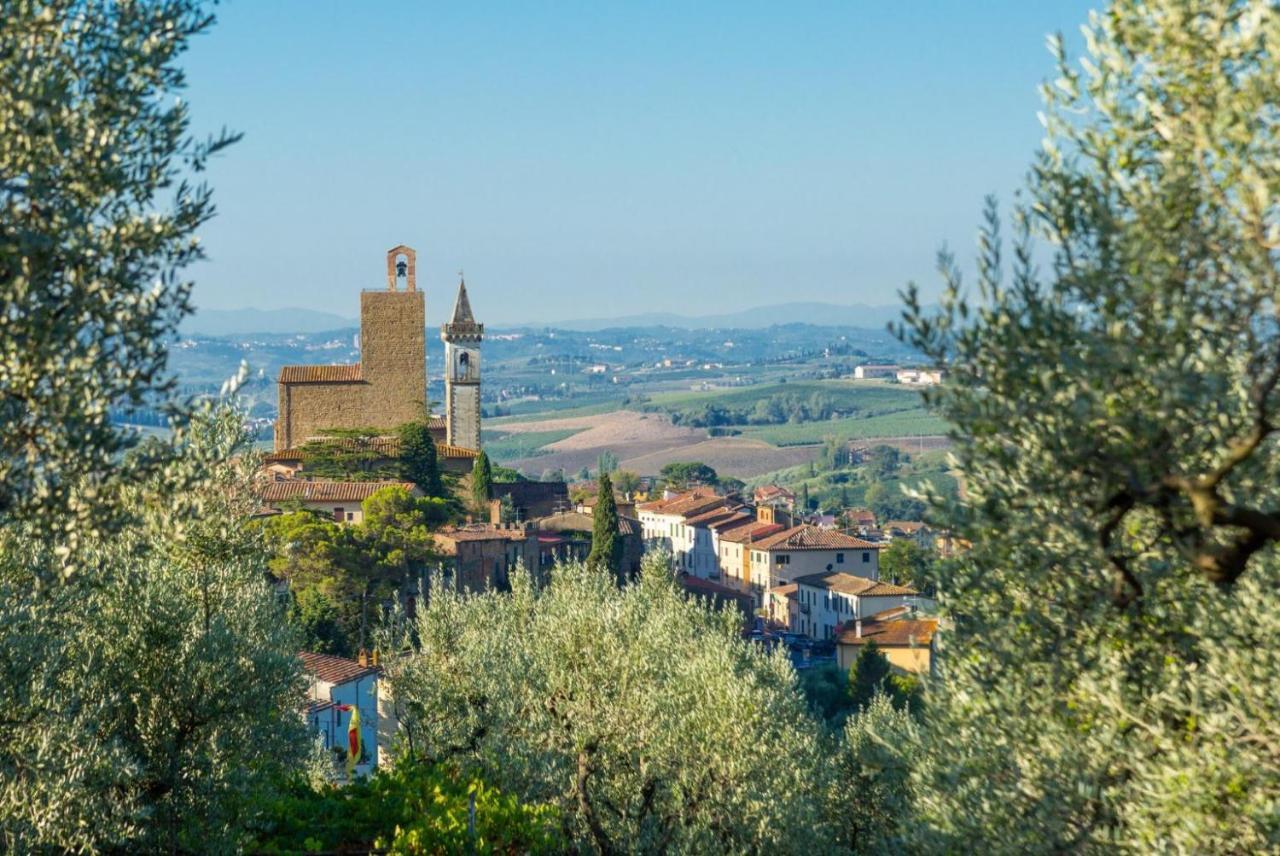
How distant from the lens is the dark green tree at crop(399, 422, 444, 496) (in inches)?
2825

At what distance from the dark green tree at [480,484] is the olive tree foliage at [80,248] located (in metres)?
68.9

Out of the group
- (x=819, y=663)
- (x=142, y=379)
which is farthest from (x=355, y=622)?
(x=142, y=379)

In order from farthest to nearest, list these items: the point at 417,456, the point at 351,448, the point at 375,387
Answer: the point at 375,387 < the point at 351,448 < the point at 417,456

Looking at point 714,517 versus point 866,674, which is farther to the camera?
point 714,517

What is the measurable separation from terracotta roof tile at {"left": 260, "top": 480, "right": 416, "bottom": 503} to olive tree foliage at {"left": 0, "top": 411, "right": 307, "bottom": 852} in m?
44.2

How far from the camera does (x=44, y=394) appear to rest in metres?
7.77

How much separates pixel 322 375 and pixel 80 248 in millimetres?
74475

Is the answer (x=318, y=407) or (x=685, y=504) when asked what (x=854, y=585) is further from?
(x=685, y=504)

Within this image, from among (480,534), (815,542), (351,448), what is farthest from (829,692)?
(815,542)

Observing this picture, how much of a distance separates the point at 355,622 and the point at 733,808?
108ft

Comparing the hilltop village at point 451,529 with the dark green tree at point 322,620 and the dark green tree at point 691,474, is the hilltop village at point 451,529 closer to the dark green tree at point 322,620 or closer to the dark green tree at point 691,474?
the dark green tree at point 322,620

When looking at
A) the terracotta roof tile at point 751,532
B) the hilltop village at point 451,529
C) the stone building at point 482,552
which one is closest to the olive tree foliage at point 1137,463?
the hilltop village at point 451,529

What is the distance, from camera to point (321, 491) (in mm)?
64750

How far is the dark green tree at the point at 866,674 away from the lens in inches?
2016
